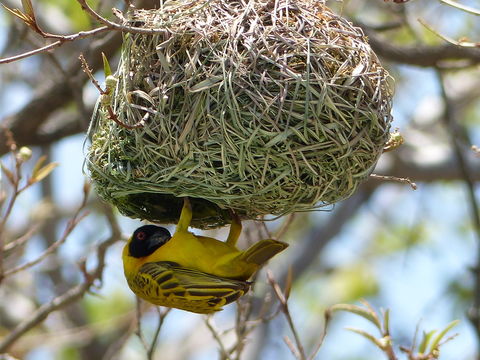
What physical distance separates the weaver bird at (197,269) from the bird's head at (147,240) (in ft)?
0.10

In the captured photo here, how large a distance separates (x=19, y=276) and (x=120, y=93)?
4.66 metres

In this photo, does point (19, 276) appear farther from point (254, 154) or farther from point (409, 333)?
point (254, 154)

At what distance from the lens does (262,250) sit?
2.78 metres

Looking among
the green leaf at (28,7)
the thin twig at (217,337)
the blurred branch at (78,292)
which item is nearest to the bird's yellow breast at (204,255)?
the thin twig at (217,337)

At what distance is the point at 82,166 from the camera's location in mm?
2764

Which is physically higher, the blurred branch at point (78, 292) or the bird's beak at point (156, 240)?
the bird's beak at point (156, 240)

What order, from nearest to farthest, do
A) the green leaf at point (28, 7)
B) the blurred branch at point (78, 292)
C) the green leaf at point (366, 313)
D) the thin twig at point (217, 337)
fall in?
the green leaf at point (28, 7)
the green leaf at point (366, 313)
the thin twig at point (217, 337)
the blurred branch at point (78, 292)

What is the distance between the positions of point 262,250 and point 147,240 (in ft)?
1.74

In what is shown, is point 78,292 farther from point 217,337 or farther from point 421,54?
point 421,54

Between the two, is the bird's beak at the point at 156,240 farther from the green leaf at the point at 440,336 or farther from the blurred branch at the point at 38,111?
the blurred branch at the point at 38,111

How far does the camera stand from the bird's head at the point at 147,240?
3043 millimetres

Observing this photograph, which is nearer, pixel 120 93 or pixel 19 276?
Answer: pixel 120 93

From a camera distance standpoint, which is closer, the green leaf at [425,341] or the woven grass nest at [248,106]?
the woven grass nest at [248,106]

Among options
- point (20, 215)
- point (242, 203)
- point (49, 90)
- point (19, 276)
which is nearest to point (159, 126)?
point (242, 203)
